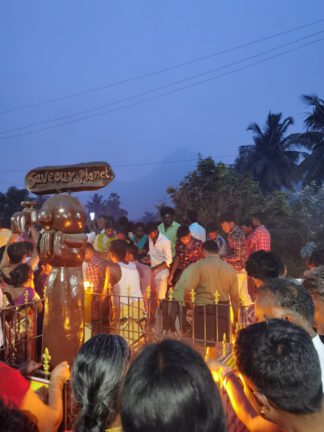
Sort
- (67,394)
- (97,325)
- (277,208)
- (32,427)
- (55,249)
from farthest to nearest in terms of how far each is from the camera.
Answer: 1. (277,208)
2. (97,325)
3. (55,249)
4. (67,394)
5. (32,427)

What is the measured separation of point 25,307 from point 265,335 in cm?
343

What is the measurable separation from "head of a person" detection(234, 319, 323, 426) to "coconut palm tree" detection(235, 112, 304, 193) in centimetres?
3241

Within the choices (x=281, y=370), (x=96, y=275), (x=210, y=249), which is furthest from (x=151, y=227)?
(x=281, y=370)

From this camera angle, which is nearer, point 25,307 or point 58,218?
point 58,218

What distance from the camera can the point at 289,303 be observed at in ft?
8.15

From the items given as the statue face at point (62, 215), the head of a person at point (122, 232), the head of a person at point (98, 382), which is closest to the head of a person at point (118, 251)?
the statue face at point (62, 215)

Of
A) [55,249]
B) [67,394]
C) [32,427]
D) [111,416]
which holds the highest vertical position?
[55,249]

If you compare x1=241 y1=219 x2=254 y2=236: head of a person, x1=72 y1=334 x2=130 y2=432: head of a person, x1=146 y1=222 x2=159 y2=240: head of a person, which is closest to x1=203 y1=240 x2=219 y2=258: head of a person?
x1=146 y1=222 x2=159 y2=240: head of a person

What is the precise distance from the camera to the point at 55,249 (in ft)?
13.4

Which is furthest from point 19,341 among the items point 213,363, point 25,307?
point 213,363

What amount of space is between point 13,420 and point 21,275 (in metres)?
3.70

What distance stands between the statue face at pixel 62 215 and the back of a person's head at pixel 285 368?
279 cm

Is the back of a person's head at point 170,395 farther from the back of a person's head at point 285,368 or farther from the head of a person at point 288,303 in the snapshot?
the head of a person at point 288,303

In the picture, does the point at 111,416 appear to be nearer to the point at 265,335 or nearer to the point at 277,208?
A: the point at 265,335
